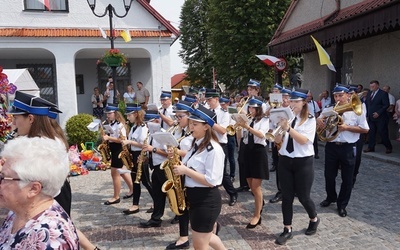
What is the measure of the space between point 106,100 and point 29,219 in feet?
48.2

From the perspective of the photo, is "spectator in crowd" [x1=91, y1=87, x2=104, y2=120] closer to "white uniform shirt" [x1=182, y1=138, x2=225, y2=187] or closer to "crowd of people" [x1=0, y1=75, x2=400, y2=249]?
"crowd of people" [x1=0, y1=75, x2=400, y2=249]

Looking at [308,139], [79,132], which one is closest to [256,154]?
[308,139]

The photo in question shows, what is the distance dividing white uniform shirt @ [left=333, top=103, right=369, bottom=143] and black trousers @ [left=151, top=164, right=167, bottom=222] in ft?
9.61

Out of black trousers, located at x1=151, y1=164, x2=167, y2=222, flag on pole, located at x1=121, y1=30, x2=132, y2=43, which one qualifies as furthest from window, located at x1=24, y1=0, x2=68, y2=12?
black trousers, located at x1=151, y1=164, x2=167, y2=222

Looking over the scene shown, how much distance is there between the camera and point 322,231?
5242 millimetres

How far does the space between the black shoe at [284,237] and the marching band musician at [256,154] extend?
1.94 feet

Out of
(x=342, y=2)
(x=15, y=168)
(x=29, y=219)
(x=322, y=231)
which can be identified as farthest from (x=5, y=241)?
(x=342, y=2)

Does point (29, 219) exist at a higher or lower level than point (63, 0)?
lower

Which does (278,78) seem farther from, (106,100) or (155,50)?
(106,100)

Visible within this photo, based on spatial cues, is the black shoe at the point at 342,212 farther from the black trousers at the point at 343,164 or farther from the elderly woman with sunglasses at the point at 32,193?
the elderly woman with sunglasses at the point at 32,193

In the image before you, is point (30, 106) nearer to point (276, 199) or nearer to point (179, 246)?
point (179, 246)

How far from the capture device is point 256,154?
18.9ft

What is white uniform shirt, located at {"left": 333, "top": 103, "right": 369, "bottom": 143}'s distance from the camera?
18.9 ft

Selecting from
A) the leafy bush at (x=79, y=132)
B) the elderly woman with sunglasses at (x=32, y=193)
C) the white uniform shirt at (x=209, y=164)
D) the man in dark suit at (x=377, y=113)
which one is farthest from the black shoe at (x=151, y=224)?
the man in dark suit at (x=377, y=113)
